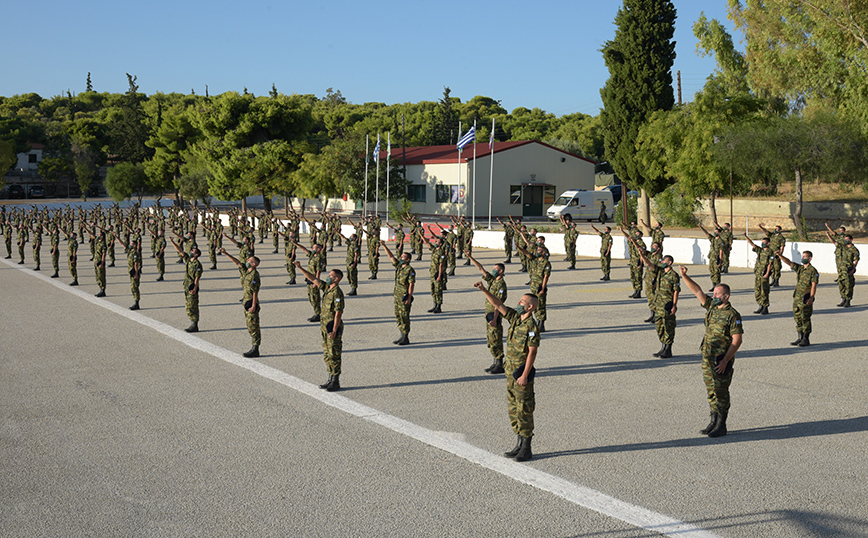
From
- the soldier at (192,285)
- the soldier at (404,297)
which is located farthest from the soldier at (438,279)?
the soldier at (192,285)

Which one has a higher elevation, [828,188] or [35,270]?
[828,188]

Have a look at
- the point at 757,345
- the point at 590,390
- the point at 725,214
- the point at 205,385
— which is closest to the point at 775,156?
the point at 725,214

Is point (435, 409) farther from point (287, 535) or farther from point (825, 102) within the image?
point (825, 102)

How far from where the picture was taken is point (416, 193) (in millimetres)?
55938

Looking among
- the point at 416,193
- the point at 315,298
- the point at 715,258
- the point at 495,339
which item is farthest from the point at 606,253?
the point at 416,193

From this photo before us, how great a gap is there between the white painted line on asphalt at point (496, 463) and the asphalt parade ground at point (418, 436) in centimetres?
3

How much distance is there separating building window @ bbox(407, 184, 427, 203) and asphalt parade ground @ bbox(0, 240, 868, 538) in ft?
133

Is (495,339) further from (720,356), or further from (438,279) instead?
(438,279)

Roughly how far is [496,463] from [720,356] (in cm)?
277

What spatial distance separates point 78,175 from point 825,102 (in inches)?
2944

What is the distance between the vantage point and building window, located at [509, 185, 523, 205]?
177 ft

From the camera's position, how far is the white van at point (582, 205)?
4728 cm

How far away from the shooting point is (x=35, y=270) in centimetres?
2697

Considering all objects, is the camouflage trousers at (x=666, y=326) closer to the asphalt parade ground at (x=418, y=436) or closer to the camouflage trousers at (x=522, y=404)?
the asphalt parade ground at (x=418, y=436)
